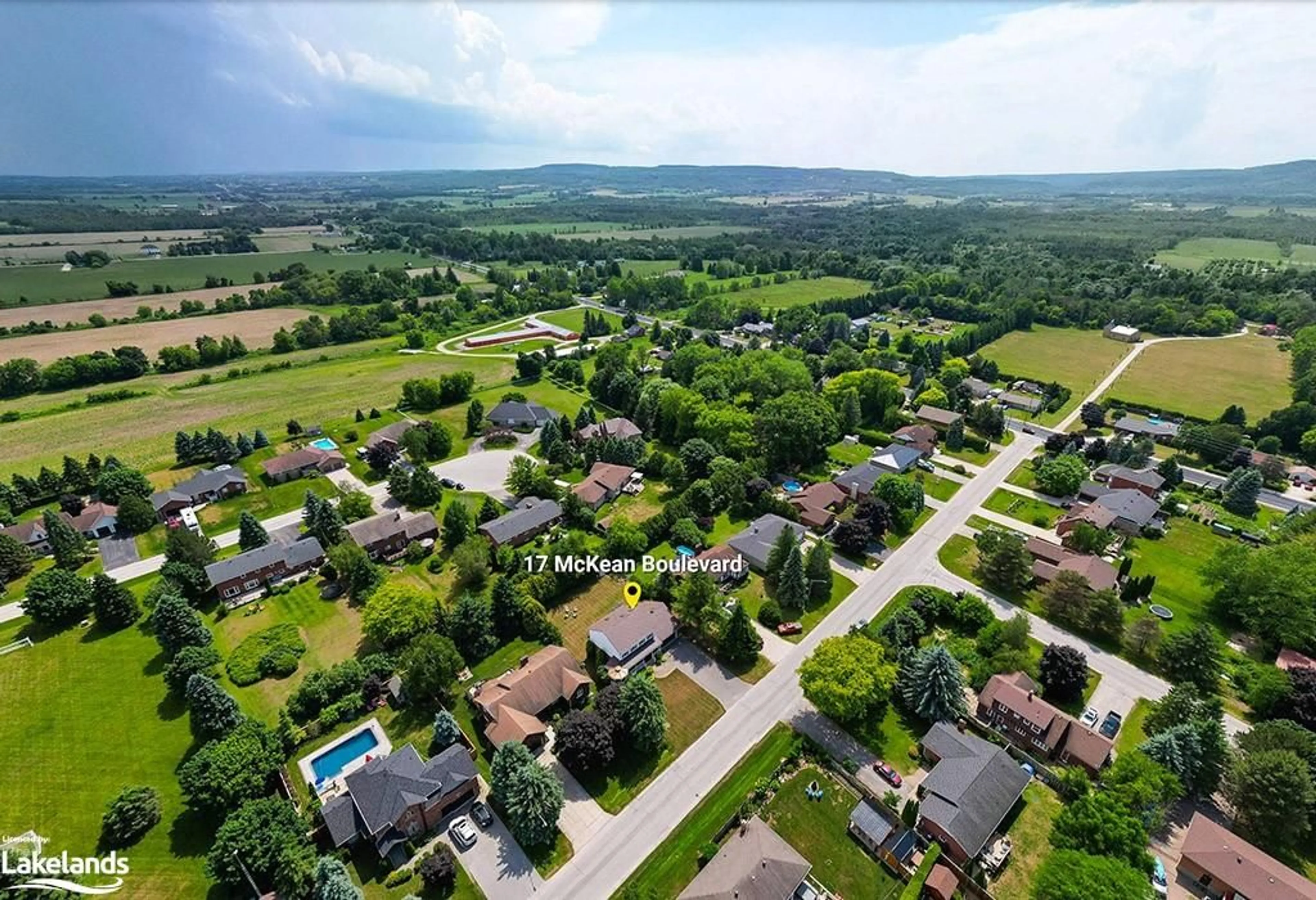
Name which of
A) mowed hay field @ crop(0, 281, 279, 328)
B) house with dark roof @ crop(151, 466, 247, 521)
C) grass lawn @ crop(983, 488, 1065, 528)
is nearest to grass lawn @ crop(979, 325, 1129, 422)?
grass lawn @ crop(983, 488, 1065, 528)

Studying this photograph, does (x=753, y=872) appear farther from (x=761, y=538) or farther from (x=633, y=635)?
(x=761, y=538)

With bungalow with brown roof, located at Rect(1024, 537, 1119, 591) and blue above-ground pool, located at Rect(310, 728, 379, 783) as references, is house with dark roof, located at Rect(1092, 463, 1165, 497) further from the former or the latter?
blue above-ground pool, located at Rect(310, 728, 379, 783)

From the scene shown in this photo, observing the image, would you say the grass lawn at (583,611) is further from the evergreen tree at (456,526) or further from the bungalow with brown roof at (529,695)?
the evergreen tree at (456,526)

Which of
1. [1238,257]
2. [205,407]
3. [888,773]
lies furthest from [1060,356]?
[205,407]

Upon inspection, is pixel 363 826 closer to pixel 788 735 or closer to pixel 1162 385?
pixel 788 735

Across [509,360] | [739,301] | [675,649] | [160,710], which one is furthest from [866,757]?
[739,301]
